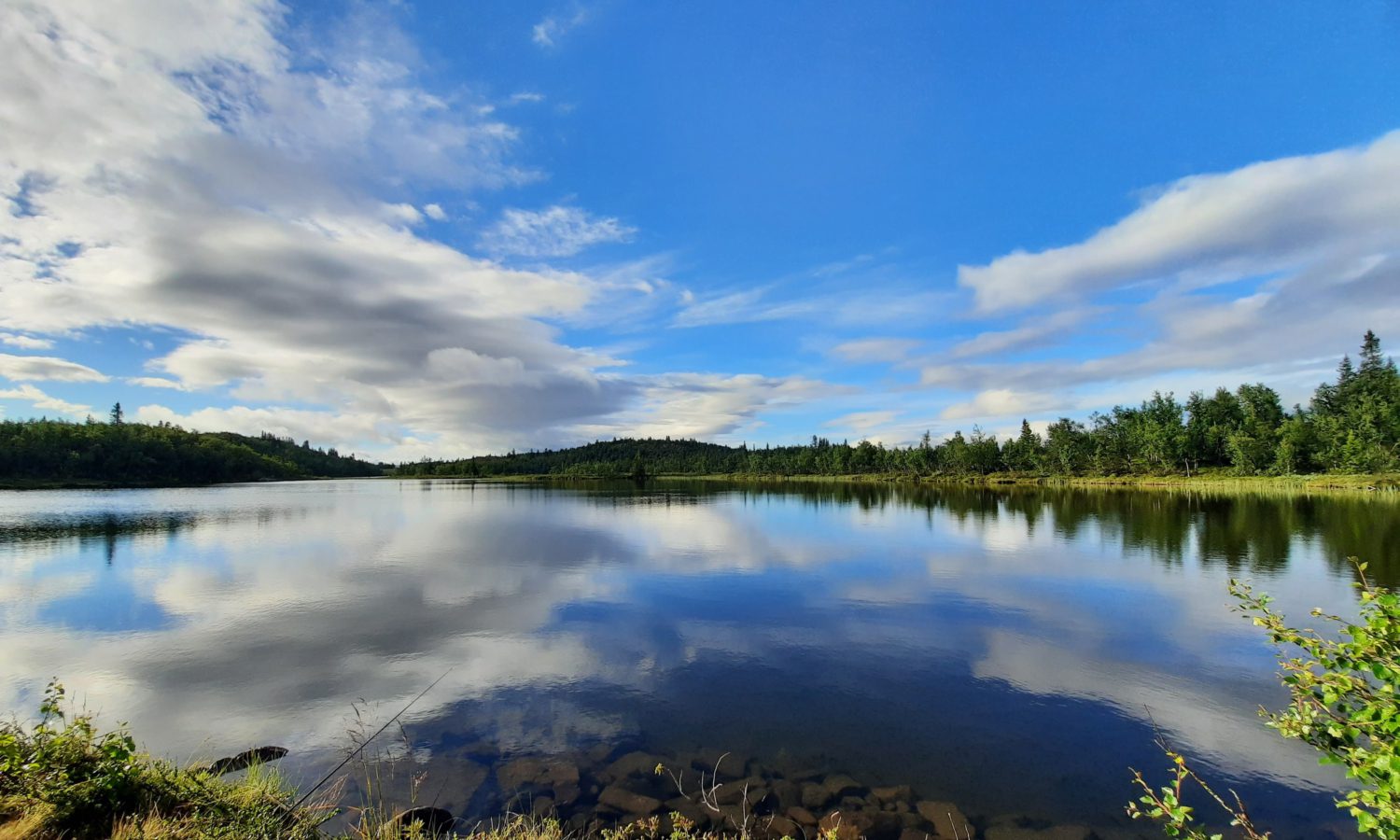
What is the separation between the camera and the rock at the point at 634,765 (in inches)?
422

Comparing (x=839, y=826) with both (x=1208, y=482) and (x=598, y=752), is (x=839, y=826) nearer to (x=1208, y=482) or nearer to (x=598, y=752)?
(x=598, y=752)

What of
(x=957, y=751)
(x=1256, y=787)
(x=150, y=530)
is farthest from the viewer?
(x=150, y=530)

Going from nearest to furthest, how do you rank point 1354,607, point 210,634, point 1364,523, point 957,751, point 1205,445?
point 957,751 < point 210,634 < point 1354,607 < point 1364,523 < point 1205,445

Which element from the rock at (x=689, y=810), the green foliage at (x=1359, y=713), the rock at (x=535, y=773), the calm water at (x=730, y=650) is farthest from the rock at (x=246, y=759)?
the green foliage at (x=1359, y=713)

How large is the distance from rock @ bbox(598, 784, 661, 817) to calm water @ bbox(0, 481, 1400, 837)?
1.80 m

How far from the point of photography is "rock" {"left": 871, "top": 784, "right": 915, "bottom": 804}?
32.8 ft

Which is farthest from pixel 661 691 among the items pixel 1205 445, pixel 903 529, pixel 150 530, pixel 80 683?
pixel 1205 445

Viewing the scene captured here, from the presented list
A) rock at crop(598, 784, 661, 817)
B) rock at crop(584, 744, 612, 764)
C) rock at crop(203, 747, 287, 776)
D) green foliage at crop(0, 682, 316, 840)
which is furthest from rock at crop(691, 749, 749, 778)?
rock at crop(203, 747, 287, 776)

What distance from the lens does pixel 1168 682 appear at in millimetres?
15258

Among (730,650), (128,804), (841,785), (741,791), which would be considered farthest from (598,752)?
(730,650)

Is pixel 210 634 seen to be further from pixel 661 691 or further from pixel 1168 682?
pixel 1168 682

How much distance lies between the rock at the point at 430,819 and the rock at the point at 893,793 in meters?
7.02

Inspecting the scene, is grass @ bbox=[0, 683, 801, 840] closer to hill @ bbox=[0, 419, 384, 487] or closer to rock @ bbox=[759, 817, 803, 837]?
rock @ bbox=[759, 817, 803, 837]

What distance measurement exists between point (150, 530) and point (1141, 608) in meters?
64.5
